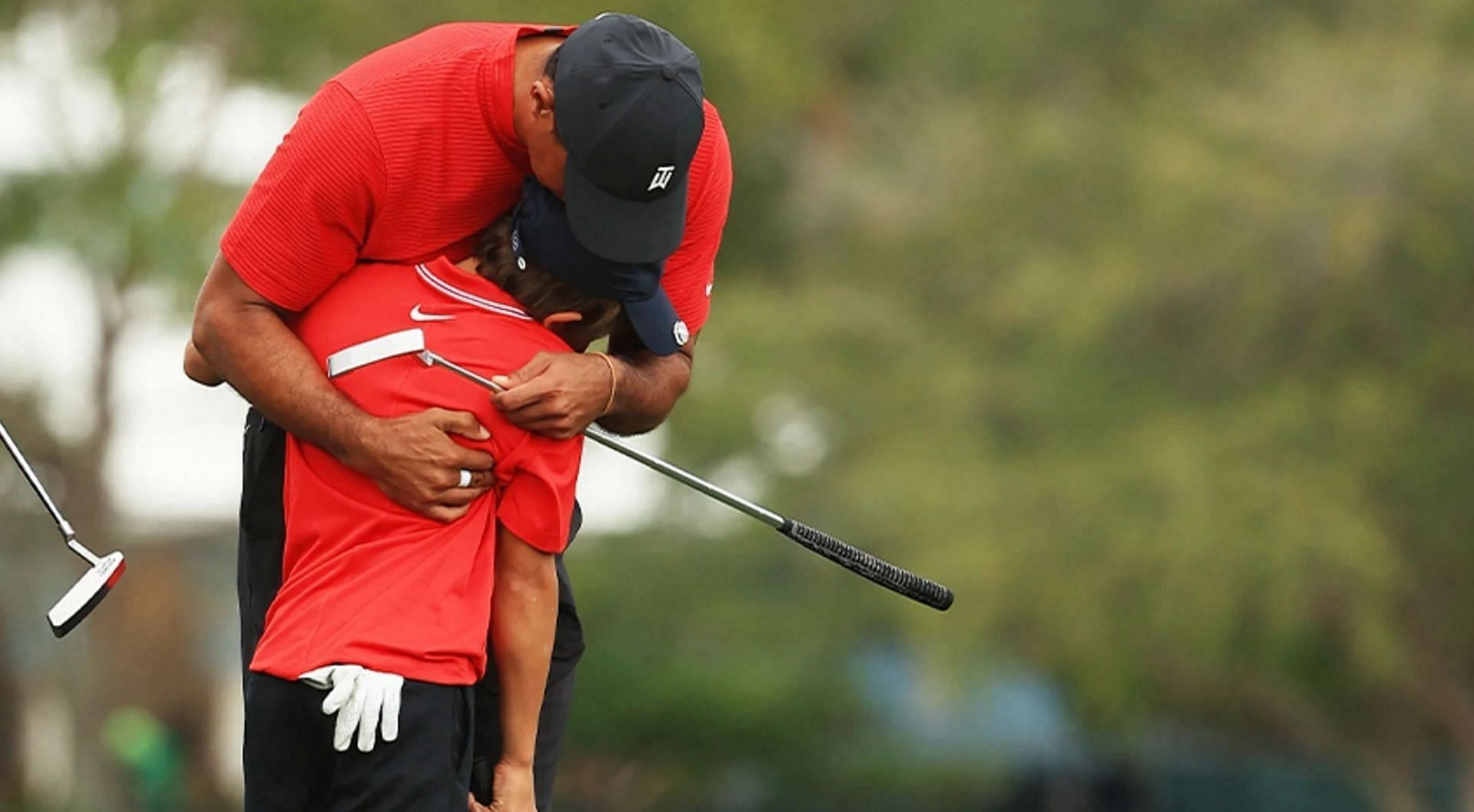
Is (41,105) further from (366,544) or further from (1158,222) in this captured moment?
(366,544)

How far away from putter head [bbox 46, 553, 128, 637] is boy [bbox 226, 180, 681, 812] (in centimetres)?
40

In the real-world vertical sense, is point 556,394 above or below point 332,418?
above

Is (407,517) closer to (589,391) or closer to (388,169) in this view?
(589,391)

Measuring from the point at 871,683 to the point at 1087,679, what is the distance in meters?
5.19

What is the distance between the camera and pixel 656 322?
4449 millimetres

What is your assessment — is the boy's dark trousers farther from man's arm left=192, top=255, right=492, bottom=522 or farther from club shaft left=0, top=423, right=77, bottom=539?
club shaft left=0, top=423, right=77, bottom=539

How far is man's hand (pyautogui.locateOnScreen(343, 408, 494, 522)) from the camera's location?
4.18 meters

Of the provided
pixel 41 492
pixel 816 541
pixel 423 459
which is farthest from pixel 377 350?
pixel 816 541

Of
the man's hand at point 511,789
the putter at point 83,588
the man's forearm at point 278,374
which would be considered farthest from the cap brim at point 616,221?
the putter at point 83,588

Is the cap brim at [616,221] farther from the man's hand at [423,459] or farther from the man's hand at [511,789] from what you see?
the man's hand at [511,789]

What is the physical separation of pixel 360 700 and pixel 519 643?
1.18ft

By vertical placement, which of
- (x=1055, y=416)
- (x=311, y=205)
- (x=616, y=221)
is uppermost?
(x=616, y=221)

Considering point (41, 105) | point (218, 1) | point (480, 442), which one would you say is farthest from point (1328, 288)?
point (480, 442)

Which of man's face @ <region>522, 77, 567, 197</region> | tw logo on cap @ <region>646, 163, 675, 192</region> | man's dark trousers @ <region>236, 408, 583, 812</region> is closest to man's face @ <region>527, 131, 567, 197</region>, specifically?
man's face @ <region>522, 77, 567, 197</region>
